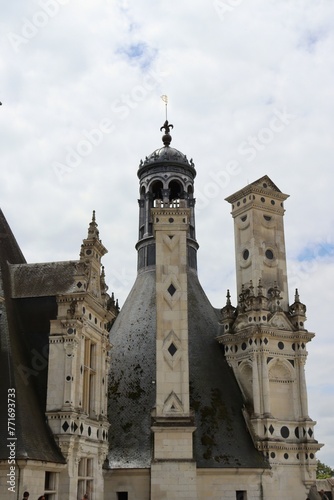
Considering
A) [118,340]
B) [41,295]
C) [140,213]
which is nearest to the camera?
[41,295]

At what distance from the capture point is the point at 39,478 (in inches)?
961

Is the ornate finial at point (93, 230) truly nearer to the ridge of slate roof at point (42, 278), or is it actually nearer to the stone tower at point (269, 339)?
the ridge of slate roof at point (42, 278)

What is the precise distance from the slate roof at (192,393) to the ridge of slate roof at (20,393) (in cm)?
830

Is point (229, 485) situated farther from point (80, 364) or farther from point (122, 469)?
point (80, 364)

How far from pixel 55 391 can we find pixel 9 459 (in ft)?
15.0

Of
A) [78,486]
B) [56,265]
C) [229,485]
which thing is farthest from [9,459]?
[229,485]

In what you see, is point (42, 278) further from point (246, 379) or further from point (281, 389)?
point (281, 389)

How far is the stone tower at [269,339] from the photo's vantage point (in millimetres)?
35625

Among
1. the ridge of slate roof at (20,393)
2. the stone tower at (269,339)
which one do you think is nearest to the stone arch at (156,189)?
the stone tower at (269,339)

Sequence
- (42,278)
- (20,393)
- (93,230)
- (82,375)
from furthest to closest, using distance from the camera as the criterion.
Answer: (93,230), (42,278), (82,375), (20,393)

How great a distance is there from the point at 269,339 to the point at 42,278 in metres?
13.8

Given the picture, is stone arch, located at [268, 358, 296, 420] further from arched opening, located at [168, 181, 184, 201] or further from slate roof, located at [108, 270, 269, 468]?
arched opening, located at [168, 181, 184, 201]

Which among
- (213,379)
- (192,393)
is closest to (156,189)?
(213,379)

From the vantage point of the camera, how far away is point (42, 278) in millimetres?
29875
